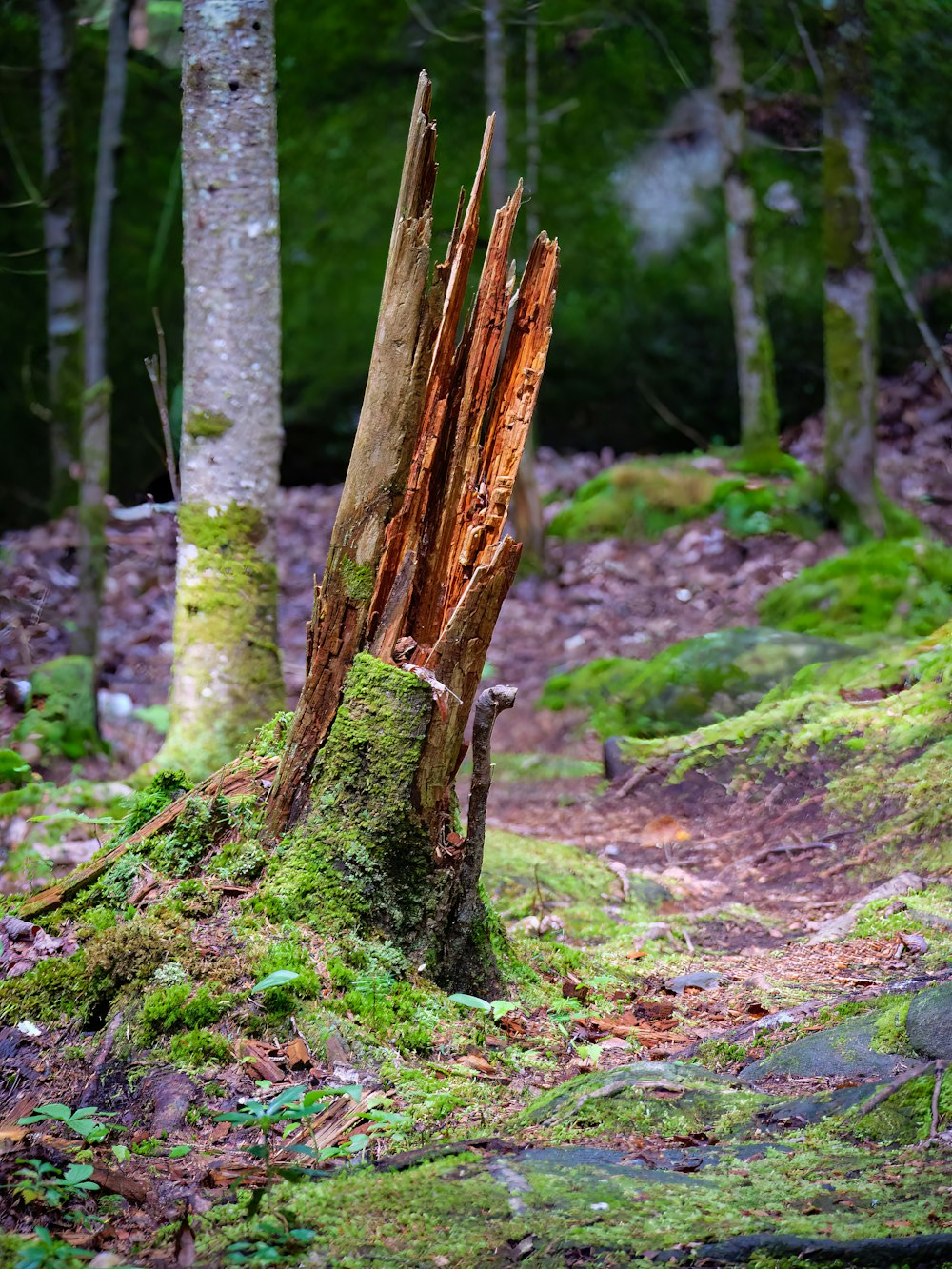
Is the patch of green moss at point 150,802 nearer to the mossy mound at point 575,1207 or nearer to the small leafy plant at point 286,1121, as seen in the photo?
the small leafy plant at point 286,1121

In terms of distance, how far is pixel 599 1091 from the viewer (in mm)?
2518

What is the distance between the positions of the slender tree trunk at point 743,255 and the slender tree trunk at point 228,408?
6306 millimetres

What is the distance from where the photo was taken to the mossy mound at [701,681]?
658 centimetres

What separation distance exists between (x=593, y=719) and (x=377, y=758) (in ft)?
14.9

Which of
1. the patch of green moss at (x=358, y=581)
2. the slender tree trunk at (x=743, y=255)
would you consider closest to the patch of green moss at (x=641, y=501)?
the slender tree trunk at (x=743, y=255)

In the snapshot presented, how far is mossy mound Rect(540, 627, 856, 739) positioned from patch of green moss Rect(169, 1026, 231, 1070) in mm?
4465

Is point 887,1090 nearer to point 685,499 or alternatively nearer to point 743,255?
point 685,499

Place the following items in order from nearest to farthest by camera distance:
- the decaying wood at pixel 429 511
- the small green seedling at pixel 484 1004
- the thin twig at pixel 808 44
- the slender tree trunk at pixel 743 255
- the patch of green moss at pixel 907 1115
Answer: the patch of green moss at pixel 907 1115 → the small green seedling at pixel 484 1004 → the decaying wood at pixel 429 511 → the thin twig at pixel 808 44 → the slender tree trunk at pixel 743 255

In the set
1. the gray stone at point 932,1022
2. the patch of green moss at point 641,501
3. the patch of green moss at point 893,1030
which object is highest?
the patch of green moss at point 641,501

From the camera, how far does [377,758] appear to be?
9.68 ft

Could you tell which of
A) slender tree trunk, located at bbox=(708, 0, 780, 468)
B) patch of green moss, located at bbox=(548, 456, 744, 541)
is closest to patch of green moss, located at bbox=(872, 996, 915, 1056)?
patch of green moss, located at bbox=(548, 456, 744, 541)

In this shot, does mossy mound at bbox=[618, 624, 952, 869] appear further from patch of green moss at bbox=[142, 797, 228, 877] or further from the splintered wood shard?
patch of green moss at bbox=[142, 797, 228, 877]

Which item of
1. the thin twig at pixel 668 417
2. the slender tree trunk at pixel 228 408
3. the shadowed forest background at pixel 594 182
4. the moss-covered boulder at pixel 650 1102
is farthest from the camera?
the thin twig at pixel 668 417

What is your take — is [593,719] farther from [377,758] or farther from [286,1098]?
[286,1098]
